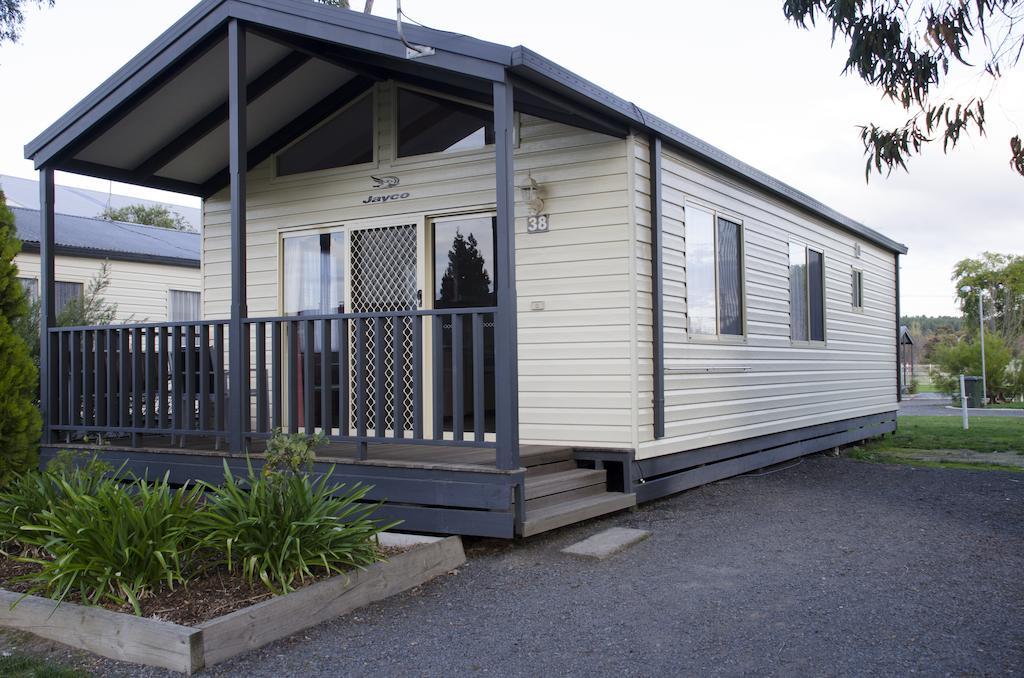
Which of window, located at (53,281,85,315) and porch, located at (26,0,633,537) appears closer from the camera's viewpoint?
porch, located at (26,0,633,537)

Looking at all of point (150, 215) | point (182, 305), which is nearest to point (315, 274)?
point (182, 305)

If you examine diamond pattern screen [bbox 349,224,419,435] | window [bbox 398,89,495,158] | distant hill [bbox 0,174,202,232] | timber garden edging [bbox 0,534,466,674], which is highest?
distant hill [bbox 0,174,202,232]

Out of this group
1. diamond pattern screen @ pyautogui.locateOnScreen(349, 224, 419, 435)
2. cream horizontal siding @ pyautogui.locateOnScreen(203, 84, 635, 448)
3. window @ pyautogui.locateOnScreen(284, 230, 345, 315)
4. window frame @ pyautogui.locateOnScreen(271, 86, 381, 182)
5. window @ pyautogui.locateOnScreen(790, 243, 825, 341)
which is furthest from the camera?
window @ pyautogui.locateOnScreen(790, 243, 825, 341)

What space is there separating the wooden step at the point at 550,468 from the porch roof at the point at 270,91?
92.3 inches

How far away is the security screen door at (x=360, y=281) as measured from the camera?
702 cm

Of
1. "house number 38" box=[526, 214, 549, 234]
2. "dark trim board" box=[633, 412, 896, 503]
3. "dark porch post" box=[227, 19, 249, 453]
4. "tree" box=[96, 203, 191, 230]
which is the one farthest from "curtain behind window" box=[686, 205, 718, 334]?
"tree" box=[96, 203, 191, 230]

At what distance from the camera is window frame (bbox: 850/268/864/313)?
11352mm

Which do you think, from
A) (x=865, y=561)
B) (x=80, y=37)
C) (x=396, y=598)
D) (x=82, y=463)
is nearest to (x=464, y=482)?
(x=396, y=598)

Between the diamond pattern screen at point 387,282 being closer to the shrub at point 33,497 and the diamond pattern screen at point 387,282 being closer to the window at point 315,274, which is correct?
the window at point 315,274

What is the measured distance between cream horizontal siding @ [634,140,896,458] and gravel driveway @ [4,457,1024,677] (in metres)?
1.14

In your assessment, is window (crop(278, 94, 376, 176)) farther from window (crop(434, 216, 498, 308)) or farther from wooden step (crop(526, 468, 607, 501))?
wooden step (crop(526, 468, 607, 501))

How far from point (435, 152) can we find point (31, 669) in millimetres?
4795

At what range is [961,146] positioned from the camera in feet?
19.3

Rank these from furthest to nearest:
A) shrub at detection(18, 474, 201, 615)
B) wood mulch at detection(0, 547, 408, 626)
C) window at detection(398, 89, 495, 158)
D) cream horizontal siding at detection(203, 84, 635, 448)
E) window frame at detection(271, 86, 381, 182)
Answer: window frame at detection(271, 86, 381, 182)
window at detection(398, 89, 495, 158)
cream horizontal siding at detection(203, 84, 635, 448)
shrub at detection(18, 474, 201, 615)
wood mulch at detection(0, 547, 408, 626)
